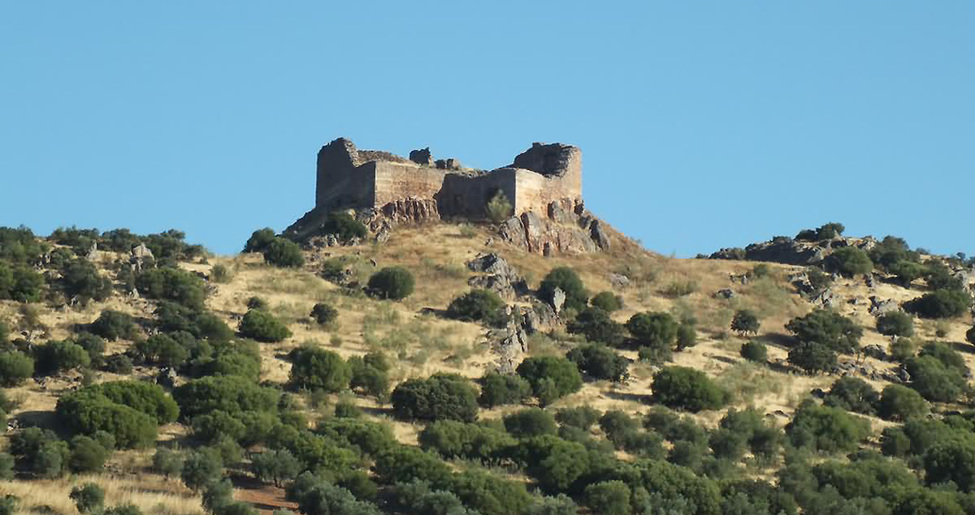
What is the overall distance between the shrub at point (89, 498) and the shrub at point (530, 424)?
13.1 metres

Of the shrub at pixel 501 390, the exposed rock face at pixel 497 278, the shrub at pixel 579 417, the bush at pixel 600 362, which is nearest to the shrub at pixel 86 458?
the shrub at pixel 501 390

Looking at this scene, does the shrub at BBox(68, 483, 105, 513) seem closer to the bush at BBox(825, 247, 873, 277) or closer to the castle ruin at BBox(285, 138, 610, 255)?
the castle ruin at BBox(285, 138, 610, 255)

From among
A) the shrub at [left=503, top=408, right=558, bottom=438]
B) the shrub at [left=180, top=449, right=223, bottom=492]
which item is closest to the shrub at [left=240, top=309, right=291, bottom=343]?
the shrub at [left=503, top=408, right=558, bottom=438]

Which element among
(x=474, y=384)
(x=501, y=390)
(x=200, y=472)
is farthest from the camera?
(x=474, y=384)

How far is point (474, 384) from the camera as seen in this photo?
55562mm

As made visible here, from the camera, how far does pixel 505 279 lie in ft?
208

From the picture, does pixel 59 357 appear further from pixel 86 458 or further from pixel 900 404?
pixel 900 404

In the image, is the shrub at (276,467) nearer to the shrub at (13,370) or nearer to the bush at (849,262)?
the shrub at (13,370)

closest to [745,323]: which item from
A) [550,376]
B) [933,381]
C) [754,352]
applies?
[754,352]

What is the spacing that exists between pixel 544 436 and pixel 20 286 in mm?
16316

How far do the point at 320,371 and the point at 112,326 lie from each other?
5875 mm

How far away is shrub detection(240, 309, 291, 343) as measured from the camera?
186ft

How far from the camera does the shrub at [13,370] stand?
5125 cm

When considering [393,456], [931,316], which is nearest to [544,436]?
[393,456]
